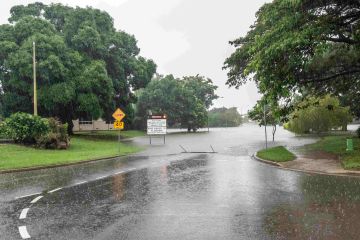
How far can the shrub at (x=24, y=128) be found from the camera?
25.6m

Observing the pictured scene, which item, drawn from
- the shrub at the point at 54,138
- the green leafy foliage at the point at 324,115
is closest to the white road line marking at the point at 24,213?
the shrub at the point at 54,138

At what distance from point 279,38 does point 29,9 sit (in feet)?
117

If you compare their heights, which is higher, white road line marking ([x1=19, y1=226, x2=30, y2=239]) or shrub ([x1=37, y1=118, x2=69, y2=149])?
shrub ([x1=37, y1=118, x2=69, y2=149])

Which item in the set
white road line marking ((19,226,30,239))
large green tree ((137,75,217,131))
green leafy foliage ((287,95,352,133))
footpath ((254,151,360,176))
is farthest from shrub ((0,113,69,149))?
large green tree ((137,75,217,131))

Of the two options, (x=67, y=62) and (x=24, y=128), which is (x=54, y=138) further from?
(x=67, y=62)

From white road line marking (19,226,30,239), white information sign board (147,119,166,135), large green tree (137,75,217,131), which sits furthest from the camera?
large green tree (137,75,217,131)

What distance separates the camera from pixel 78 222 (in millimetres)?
7441

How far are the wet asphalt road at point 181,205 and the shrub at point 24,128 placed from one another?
1193 centimetres

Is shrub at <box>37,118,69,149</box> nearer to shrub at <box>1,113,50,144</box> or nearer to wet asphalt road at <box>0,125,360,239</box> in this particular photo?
shrub at <box>1,113,50,144</box>

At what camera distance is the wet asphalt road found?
22.0ft

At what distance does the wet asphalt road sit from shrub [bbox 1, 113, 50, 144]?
39.1 ft

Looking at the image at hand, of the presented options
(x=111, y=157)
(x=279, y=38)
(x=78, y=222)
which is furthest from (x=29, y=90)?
(x=78, y=222)

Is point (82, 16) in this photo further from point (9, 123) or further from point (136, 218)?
point (136, 218)

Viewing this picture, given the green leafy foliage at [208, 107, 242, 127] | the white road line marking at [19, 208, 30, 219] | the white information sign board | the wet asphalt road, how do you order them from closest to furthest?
the wet asphalt road → the white road line marking at [19, 208, 30, 219] → the white information sign board → the green leafy foliage at [208, 107, 242, 127]
